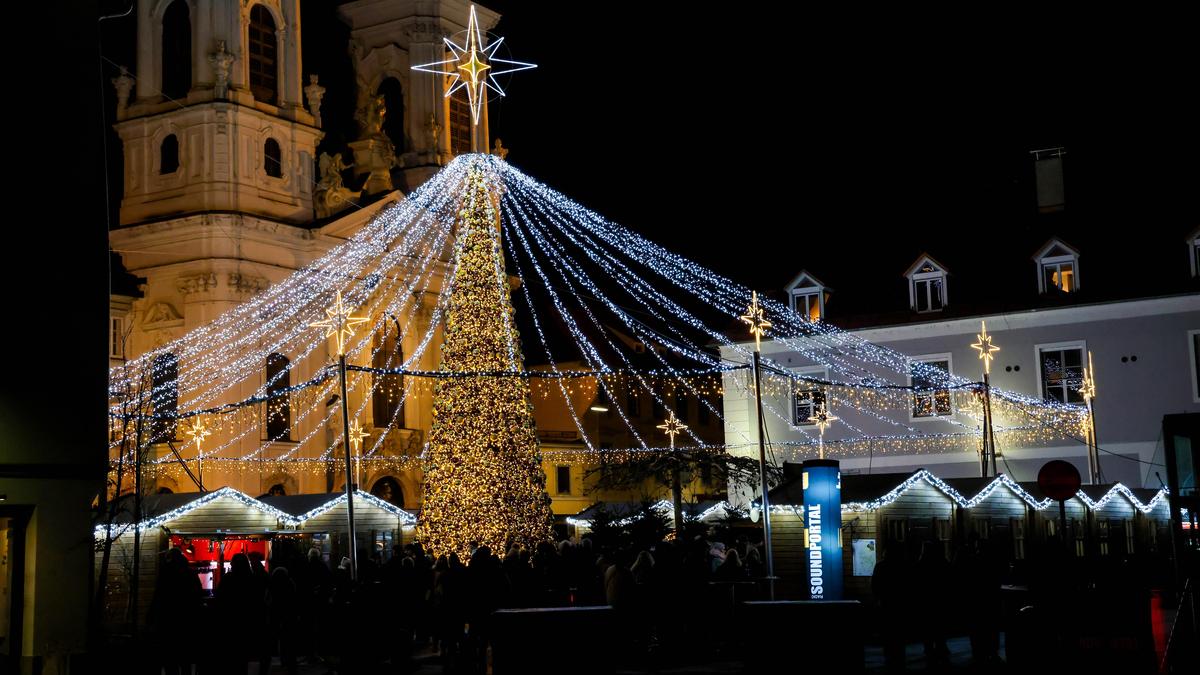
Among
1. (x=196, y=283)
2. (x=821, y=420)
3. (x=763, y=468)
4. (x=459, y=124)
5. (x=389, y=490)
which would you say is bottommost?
(x=763, y=468)

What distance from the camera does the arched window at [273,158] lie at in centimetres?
5191

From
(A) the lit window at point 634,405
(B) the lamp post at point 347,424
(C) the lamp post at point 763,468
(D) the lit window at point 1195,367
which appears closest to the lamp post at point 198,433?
(B) the lamp post at point 347,424

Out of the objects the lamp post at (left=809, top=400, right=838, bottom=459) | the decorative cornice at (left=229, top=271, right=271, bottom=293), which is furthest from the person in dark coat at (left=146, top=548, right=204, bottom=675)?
the decorative cornice at (left=229, top=271, right=271, bottom=293)

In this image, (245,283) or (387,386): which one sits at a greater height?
(245,283)

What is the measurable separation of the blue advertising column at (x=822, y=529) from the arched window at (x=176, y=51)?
3419 centimetres

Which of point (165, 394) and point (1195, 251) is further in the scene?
point (165, 394)

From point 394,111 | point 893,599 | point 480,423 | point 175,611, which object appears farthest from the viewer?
point 394,111

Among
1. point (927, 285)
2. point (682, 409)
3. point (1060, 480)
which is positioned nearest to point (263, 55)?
point (927, 285)

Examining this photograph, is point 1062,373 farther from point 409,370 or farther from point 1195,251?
point 409,370

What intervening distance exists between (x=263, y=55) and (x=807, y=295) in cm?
2092

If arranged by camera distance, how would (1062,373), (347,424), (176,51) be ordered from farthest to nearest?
(176,51) < (1062,373) < (347,424)

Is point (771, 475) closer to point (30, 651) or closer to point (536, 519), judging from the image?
point (536, 519)

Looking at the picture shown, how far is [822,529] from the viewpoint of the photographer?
22500mm

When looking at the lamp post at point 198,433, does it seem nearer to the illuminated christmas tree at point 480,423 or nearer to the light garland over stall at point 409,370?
the light garland over stall at point 409,370
